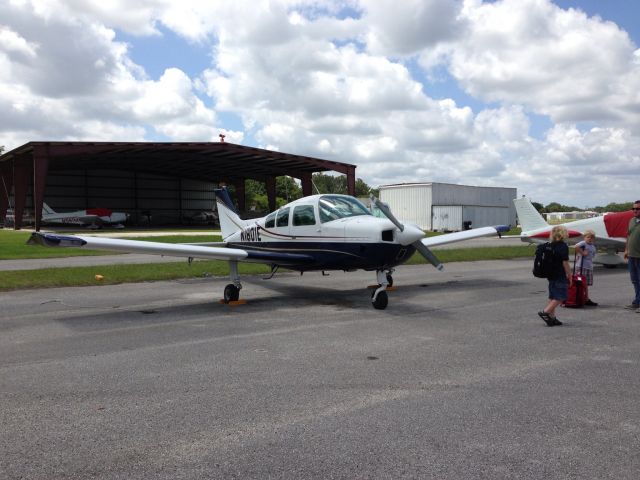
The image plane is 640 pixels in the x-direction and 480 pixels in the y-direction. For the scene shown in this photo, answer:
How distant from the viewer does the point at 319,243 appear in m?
10.6

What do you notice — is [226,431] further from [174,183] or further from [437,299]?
[174,183]

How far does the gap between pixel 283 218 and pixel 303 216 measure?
687mm

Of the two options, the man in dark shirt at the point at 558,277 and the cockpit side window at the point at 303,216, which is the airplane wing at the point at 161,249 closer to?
the cockpit side window at the point at 303,216

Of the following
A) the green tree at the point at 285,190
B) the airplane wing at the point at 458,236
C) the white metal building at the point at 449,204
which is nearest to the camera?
the airplane wing at the point at 458,236

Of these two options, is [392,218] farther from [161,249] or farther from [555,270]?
[161,249]

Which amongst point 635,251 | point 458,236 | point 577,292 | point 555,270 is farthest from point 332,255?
point 635,251

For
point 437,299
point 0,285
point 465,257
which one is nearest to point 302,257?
point 437,299

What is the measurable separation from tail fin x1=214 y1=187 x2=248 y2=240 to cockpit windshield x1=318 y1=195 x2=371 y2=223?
156 inches

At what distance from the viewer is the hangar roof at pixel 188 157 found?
41363mm

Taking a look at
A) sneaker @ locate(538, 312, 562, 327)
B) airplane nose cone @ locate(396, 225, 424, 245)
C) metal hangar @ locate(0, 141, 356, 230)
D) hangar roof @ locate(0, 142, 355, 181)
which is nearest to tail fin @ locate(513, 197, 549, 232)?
airplane nose cone @ locate(396, 225, 424, 245)

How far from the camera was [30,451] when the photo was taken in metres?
3.78

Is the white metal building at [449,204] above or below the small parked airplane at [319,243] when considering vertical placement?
above

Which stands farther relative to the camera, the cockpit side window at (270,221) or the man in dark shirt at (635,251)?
the cockpit side window at (270,221)

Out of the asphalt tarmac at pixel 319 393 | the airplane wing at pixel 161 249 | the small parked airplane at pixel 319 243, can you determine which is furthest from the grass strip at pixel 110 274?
the airplane wing at pixel 161 249
